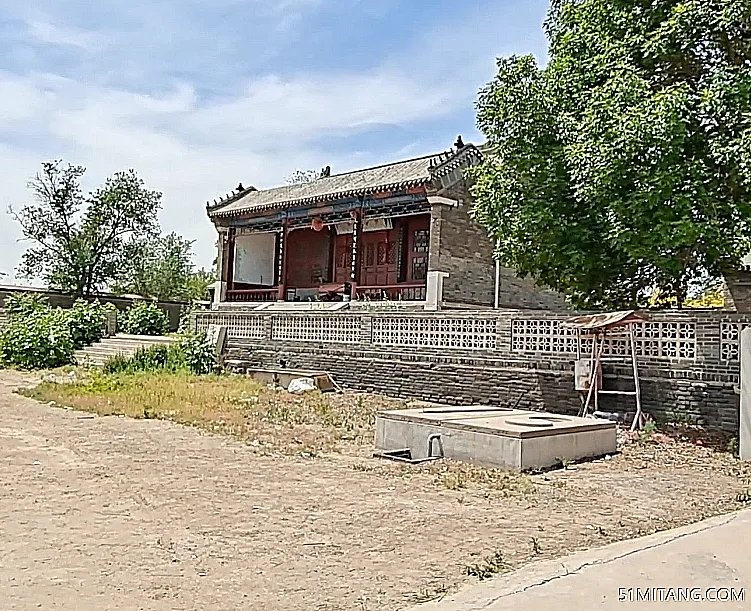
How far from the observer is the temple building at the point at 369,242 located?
1956 cm

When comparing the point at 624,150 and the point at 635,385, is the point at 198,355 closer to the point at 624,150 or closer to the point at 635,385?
the point at 635,385

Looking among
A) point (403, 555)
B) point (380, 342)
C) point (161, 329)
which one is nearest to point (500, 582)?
point (403, 555)

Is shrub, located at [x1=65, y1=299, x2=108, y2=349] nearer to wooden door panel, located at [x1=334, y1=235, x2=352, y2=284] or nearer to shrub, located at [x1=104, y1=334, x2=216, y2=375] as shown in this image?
shrub, located at [x1=104, y1=334, x2=216, y2=375]

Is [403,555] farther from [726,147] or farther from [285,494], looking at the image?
[726,147]

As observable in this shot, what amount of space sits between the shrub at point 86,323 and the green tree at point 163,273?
9.28m

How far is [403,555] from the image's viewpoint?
16.6 feet

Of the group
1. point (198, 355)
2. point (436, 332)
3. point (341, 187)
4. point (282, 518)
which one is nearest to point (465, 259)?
point (341, 187)

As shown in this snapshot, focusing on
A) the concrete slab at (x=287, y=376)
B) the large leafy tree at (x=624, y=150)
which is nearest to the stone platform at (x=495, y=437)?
the large leafy tree at (x=624, y=150)

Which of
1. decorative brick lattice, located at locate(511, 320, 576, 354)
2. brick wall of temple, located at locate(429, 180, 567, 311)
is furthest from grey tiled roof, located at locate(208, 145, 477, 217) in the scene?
decorative brick lattice, located at locate(511, 320, 576, 354)

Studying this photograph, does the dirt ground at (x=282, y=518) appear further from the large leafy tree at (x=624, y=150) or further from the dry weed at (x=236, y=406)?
the large leafy tree at (x=624, y=150)

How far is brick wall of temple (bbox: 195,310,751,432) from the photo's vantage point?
1030 cm

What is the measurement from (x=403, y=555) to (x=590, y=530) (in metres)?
1.54

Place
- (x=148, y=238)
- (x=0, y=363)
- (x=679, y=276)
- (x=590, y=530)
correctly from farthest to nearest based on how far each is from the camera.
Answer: (x=148, y=238) < (x=0, y=363) < (x=679, y=276) < (x=590, y=530)

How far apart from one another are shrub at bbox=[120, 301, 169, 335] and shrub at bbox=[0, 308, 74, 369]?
300 cm
